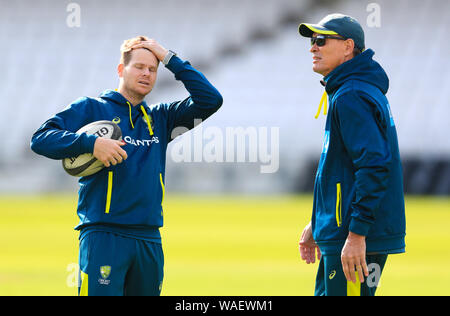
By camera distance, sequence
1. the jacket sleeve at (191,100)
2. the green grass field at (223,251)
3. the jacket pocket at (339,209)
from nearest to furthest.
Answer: the jacket pocket at (339,209), the jacket sleeve at (191,100), the green grass field at (223,251)

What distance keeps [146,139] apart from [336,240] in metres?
1.32

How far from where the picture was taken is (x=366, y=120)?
3.33 metres

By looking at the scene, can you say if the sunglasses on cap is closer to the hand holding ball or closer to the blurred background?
the hand holding ball

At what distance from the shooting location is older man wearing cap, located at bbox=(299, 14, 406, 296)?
3.29 meters

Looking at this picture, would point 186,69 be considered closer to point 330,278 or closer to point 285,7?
point 330,278

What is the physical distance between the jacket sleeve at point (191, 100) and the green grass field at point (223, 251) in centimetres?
134

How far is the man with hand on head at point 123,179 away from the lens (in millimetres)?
3689

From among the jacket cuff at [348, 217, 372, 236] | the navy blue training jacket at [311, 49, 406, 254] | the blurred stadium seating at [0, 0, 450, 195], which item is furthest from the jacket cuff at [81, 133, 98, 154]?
the blurred stadium seating at [0, 0, 450, 195]

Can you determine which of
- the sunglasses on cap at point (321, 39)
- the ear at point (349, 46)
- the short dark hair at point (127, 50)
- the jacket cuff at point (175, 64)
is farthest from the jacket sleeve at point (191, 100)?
the ear at point (349, 46)

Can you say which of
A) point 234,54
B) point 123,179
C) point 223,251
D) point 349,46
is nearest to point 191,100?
point 123,179

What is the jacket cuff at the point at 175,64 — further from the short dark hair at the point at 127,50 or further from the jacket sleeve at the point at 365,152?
the jacket sleeve at the point at 365,152

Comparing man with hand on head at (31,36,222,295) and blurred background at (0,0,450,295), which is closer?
man with hand on head at (31,36,222,295)

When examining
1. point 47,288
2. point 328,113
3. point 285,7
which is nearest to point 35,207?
point 47,288

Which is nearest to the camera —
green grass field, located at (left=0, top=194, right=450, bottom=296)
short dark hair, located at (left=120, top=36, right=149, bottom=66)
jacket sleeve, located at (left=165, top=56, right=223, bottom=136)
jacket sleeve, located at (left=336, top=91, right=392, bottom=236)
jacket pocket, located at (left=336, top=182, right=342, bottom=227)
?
jacket sleeve, located at (left=336, top=91, right=392, bottom=236)
